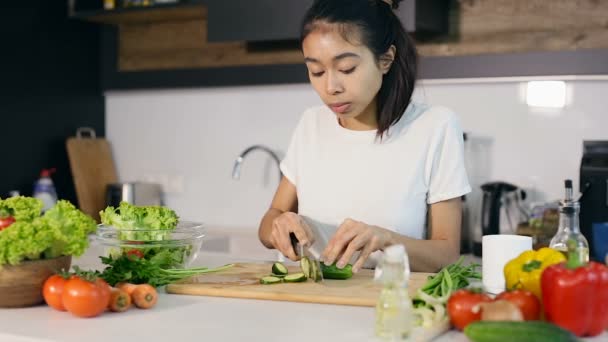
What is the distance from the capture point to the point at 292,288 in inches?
68.0

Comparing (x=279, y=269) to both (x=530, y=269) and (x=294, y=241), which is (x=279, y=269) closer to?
(x=294, y=241)

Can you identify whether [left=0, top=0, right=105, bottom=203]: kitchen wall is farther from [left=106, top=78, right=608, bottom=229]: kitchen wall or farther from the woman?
the woman

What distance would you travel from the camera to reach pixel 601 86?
3047 mm

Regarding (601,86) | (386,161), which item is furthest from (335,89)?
(601,86)

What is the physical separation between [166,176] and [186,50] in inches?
23.8

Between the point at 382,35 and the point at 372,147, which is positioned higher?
the point at 382,35

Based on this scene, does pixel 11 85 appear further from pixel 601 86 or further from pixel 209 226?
pixel 601 86

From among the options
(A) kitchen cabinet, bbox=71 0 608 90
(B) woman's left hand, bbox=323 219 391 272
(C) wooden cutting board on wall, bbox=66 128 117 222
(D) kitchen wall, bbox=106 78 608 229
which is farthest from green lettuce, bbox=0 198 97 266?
(C) wooden cutting board on wall, bbox=66 128 117 222

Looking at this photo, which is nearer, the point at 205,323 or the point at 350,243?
the point at 205,323

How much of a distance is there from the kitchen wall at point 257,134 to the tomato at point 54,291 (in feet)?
5.65

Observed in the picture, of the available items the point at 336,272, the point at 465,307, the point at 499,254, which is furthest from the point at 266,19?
the point at 465,307

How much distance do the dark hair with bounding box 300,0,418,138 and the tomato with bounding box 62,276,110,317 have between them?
902 mm

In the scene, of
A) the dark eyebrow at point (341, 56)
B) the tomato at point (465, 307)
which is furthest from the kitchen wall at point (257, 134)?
the tomato at point (465, 307)

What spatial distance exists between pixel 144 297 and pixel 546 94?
205 cm
